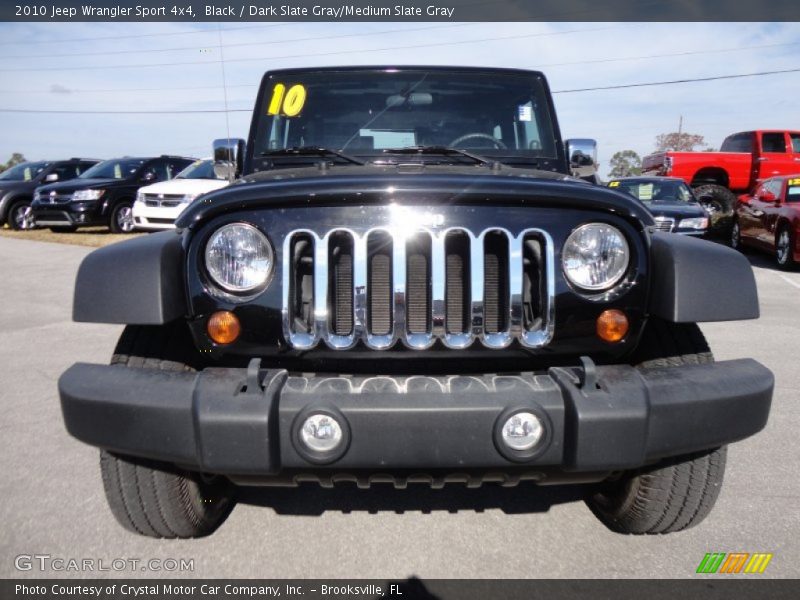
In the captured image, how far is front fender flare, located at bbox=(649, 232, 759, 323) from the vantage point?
2.16 metres

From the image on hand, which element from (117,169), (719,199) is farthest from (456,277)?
(719,199)

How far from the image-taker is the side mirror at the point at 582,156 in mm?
3721

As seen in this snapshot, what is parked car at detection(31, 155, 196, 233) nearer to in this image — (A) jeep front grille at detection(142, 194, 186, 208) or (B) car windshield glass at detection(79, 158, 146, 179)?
(B) car windshield glass at detection(79, 158, 146, 179)

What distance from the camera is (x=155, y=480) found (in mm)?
2438

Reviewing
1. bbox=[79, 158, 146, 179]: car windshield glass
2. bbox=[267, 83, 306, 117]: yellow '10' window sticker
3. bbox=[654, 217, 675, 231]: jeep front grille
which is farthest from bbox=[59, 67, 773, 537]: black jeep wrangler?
bbox=[79, 158, 146, 179]: car windshield glass

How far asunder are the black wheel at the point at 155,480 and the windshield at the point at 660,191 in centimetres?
1214

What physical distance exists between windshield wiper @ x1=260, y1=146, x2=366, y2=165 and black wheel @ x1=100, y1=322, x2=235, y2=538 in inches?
43.4

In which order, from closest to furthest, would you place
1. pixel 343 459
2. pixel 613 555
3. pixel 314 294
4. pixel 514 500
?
pixel 343 459 < pixel 314 294 < pixel 613 555 < pixel 514 500

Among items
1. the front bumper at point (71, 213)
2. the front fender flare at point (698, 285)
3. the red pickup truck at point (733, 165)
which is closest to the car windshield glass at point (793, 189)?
the red pickup truck at point (733, 165)

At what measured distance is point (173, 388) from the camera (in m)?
2.04

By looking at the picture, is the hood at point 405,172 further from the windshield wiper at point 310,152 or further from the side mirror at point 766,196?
the side mirror at point 766,196

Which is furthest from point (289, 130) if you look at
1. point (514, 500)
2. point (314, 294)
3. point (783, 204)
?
point (783, 204)

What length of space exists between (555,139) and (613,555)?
2046 mm

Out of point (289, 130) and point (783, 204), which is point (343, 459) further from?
point (783, 204)
